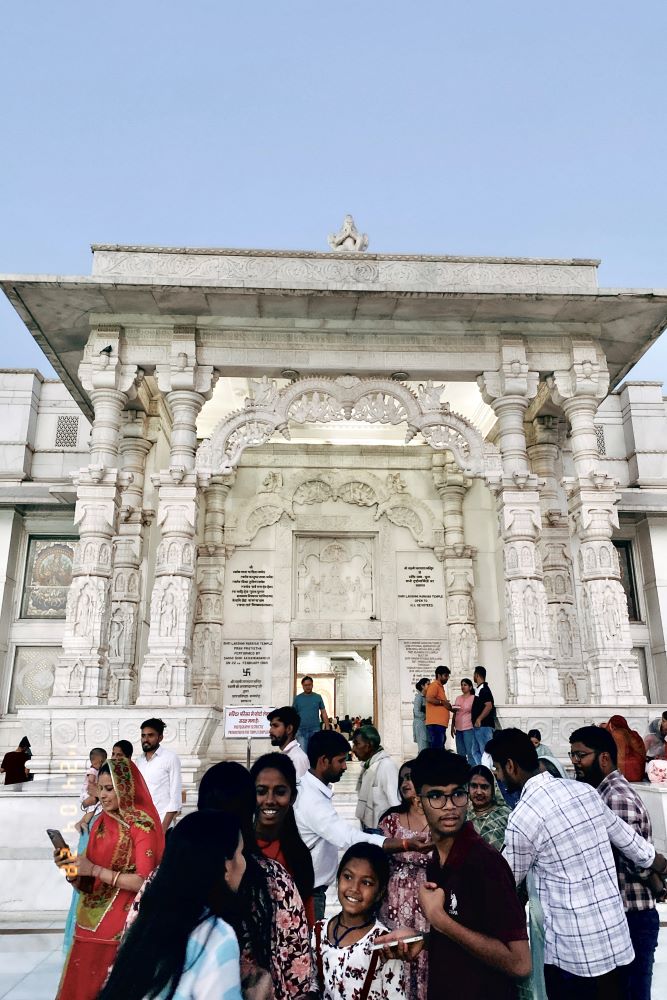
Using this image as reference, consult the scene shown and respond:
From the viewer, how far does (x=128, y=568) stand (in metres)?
12.5

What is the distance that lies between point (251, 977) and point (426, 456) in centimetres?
1356

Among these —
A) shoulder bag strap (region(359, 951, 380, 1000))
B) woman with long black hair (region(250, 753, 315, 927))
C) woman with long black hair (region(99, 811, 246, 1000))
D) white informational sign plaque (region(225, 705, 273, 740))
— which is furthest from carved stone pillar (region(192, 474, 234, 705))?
woman with long black hair (region(99, 811, 246, 1000))

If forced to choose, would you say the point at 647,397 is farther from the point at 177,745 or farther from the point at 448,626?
the point at 177,745

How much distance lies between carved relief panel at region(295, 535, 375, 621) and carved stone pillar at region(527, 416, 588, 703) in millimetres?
3594

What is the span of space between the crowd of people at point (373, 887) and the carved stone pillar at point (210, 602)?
10.1 meters

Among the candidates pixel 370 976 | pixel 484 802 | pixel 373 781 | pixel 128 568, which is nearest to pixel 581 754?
pixel 484 802

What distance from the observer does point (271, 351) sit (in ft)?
38.3

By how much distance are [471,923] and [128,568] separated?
11.0 meters

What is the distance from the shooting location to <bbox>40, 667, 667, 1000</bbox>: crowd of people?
1.87 m

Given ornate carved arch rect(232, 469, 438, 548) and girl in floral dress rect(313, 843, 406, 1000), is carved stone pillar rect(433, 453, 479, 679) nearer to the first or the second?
ornate carved arch rect(232, 469, 438, 548)

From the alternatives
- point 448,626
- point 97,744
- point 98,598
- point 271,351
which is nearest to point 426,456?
point 448,626

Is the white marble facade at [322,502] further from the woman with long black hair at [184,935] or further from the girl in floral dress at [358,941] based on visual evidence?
the woman with long black hair at [184,935]

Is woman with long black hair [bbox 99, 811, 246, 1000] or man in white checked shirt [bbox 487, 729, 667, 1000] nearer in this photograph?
woman with long black hair [bbox 99, 811, 246, 1000]

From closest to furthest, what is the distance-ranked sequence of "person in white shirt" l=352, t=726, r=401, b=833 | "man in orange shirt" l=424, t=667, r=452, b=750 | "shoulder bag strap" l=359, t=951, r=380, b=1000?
1. "shoulder bag strap" l=359, t=951, r=380, b=1000
2. "person in white shirt" l=352, t=726, r=401, b=833
3. "man in orange shirt" l=424, t=667, r=452, b=750
